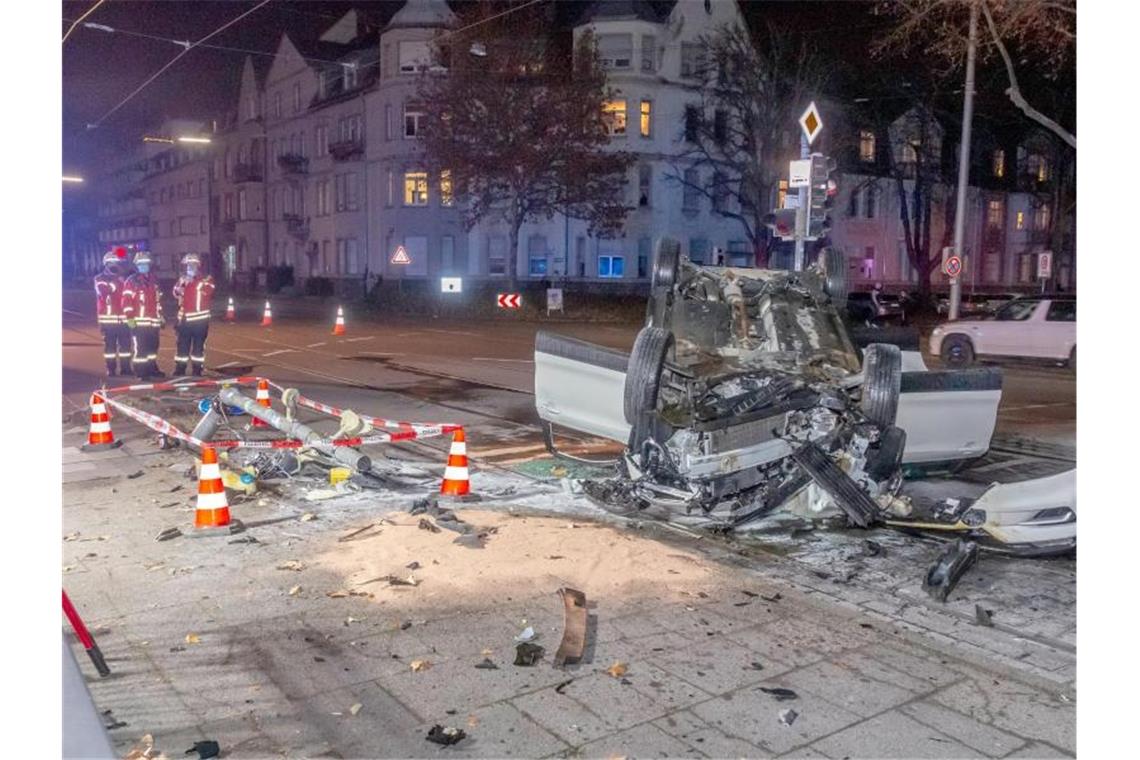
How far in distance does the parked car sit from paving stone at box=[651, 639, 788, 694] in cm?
1493

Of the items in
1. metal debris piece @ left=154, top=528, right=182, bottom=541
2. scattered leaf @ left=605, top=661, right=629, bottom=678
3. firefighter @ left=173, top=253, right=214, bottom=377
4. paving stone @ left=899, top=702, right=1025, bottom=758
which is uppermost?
firefighter @ left=173, top=253, right=214, bottom=377

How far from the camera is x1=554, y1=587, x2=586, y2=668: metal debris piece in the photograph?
4863 mm

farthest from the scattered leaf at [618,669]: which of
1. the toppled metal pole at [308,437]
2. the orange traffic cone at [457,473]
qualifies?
the toppled metal pole at [308,437]

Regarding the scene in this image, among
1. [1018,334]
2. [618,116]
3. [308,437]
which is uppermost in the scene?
[618,116]

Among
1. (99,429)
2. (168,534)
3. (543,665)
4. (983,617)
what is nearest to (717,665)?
(543,665)

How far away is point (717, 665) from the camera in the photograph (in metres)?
4.82

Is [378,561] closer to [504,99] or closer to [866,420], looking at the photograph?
[866,420]

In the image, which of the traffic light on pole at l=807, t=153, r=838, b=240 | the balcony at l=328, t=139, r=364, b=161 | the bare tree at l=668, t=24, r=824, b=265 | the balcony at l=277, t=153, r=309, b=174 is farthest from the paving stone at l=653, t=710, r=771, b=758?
the balcony at l=277, t=153, r=309, b=174

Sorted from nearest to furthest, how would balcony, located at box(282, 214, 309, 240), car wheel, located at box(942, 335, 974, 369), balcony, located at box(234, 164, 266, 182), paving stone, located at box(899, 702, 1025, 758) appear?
paving stone, located at box(899, 702, 1025, 758) → car wheel, located at box(942, 335, 974, 369) → balcony, located at box(282, 214, 309, 240) → balcony, located at box(234, 164, 266, 182)

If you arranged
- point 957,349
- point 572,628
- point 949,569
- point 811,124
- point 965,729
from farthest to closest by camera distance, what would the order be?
point 957,349
point 811,124
point 949,569
point 572,628
point 965,729

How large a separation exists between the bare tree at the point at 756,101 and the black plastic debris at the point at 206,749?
1374 inches

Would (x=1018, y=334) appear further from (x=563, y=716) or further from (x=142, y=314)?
(x=563, y=716)

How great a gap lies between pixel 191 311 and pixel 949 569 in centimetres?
1260

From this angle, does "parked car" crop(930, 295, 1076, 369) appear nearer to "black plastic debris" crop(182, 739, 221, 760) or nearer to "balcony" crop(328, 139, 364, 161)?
"black plastic debris" crop(182, 739, 221, 760)
